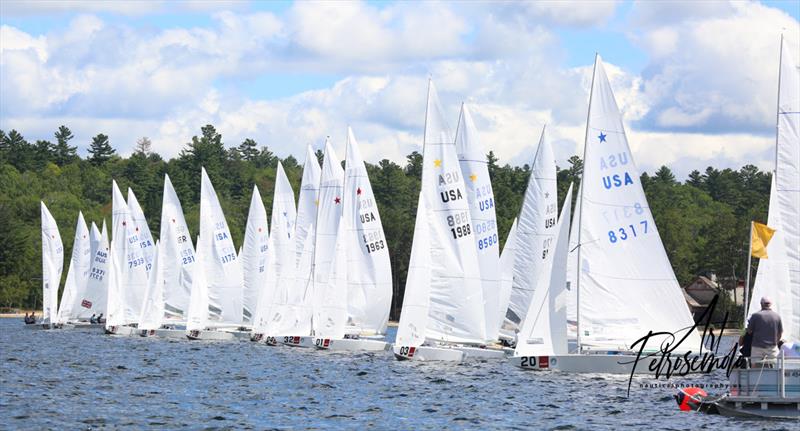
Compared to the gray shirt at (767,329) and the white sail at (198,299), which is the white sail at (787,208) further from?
the white sail at (198,299)

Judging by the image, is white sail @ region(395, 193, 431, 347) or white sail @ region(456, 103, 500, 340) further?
white sail @ region(456, 103, 500, 340)

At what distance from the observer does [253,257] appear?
207 feet

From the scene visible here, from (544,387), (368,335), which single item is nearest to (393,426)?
(544,387)

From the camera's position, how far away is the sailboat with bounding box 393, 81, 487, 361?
39531 millimetres

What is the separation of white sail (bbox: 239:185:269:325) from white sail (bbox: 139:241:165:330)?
4.04 metres

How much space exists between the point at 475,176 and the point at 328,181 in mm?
8963

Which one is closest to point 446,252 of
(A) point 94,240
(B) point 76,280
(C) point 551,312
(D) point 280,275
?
(C) point 551,312

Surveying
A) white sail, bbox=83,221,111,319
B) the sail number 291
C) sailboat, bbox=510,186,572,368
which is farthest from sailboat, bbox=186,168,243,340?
sailboat, bbox=510,186,572,368

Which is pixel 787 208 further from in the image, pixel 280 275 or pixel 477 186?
pixel 280 275

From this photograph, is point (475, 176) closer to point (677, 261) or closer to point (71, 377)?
point (71, 377)

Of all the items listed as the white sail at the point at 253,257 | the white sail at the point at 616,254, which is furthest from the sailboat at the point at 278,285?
the white sail at the point at 616,254

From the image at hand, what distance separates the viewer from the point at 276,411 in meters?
28.4

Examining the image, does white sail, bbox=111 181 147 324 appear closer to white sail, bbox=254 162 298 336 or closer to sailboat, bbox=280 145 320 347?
white sail, bbox=254 162 298 336

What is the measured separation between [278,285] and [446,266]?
13.2 meters
